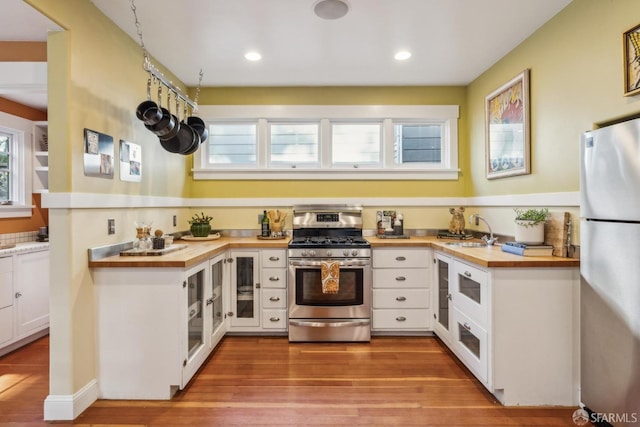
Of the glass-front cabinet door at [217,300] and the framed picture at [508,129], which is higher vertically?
the framed picture at [508,129]

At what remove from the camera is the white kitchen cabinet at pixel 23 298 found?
268 centimetres

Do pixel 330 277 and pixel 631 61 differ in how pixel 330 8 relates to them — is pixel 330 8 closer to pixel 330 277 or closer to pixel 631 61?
pixel 631 61

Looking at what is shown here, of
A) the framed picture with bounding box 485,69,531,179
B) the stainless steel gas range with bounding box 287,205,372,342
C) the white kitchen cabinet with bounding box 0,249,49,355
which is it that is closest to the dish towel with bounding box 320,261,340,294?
the stainless steel gas range with bounding box 287,205,372,342

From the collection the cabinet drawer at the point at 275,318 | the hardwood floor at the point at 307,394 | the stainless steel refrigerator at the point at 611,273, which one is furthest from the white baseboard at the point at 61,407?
the stainless steel refrigerator at the point at 611,273

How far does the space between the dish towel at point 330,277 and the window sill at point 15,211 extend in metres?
3.08

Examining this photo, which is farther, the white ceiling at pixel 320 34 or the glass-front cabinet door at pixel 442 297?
the glass-front cabinet door at pixel 442 297

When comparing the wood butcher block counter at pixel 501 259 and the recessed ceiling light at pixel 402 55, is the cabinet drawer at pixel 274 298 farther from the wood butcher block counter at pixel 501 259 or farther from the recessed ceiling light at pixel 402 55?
the recessed ceiling light at pixel 402 55

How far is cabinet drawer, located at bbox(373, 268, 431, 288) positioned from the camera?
3.10 meters

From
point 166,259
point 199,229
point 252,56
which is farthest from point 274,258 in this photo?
point 252,56

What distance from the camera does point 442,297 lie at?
116 inches

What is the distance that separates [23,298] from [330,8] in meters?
3.49

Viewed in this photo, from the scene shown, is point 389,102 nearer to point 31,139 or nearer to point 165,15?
point 165,15

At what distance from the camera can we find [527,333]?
2.04 meters

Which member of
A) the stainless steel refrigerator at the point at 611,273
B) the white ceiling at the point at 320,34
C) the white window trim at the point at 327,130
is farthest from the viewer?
the white window trim at the point at 327,130
